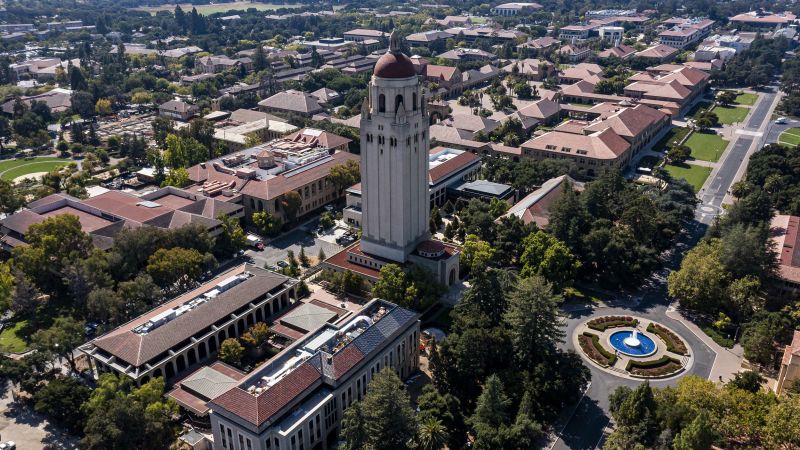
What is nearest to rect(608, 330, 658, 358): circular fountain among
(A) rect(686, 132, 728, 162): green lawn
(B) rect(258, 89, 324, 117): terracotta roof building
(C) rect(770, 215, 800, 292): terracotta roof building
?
(C) rect(770, 215, 800, 292): terracotta roof building

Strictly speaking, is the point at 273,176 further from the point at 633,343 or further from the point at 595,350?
the point at 633,343

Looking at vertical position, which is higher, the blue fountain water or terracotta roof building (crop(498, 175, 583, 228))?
terracotta roof building (crop(498, 175, 583, 228))

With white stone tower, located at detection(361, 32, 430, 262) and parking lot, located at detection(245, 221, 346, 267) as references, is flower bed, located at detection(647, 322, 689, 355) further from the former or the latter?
parking lot, located at detection(245, 221, 346, 267)

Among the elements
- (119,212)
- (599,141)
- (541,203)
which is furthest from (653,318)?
(119,212)

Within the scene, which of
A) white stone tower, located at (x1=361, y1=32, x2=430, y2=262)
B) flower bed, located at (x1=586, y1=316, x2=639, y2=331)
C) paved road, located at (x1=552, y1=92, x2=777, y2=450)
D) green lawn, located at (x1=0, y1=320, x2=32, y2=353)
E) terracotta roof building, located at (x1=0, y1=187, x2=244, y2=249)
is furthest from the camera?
terracotta roof building, located at (x1=0, y1=187, x2=244, y2=249)

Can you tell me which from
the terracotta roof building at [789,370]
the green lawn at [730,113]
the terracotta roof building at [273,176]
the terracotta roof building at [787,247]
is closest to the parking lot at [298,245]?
the terracotta roof building at [273,176]

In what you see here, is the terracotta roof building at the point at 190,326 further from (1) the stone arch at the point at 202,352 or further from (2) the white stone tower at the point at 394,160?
(2) the white stone tower at the point at 394,160

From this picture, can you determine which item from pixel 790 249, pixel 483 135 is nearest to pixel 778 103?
pixel 483 135
